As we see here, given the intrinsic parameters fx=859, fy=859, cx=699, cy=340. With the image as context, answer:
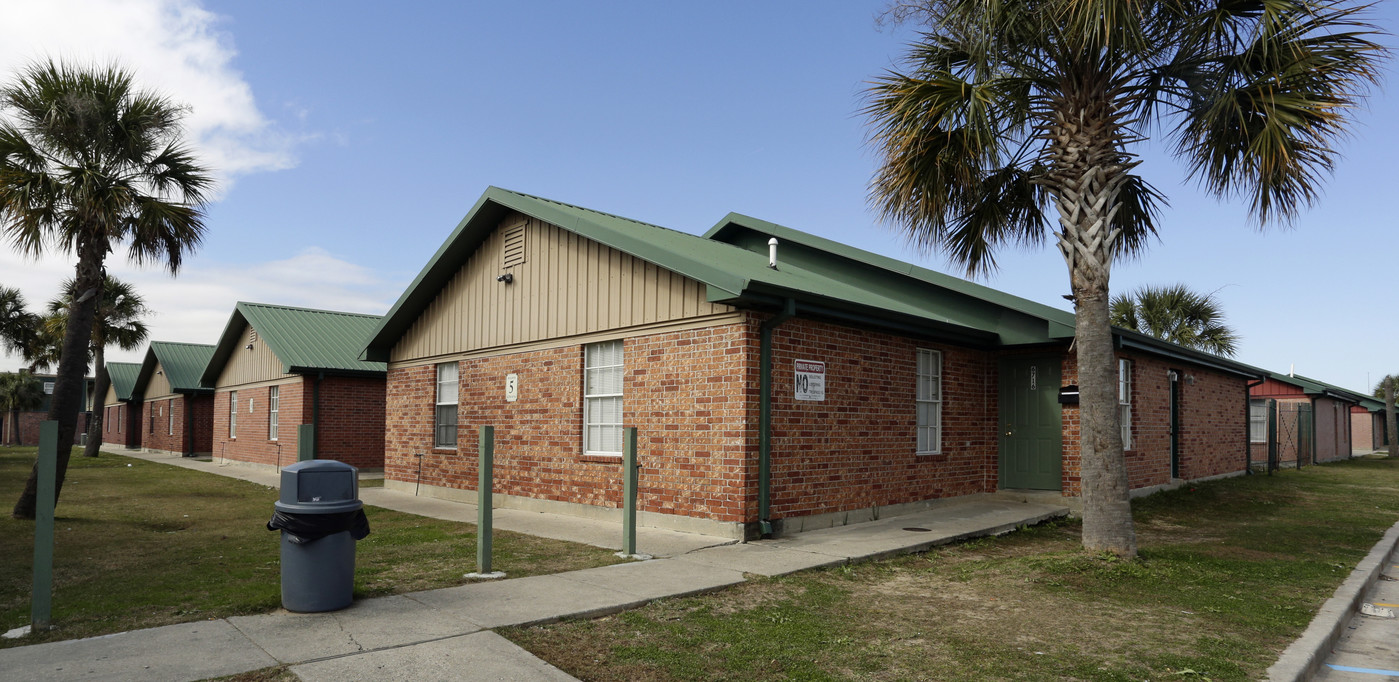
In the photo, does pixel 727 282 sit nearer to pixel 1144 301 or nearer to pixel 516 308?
pixel 516 308

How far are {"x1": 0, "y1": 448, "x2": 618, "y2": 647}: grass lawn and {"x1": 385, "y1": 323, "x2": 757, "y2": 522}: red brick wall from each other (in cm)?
151

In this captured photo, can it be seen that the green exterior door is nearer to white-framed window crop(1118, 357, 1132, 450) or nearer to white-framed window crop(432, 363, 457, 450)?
white-framed window crop(1118, 357, 1132, 450)

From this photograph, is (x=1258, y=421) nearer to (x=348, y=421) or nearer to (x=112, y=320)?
(x=348, y=421)

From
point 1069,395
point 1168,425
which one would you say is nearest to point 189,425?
point 1069,395

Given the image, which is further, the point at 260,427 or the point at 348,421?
the point at 260,427

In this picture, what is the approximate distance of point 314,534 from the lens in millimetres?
6191

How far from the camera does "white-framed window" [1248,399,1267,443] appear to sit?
24.8 m

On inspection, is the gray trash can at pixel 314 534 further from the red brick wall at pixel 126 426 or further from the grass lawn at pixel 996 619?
the red brick wall at pixel 126 426

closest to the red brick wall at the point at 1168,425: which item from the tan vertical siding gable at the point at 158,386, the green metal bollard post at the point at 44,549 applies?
the green metal bollard post at the point at 44,549

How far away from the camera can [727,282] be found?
9453 millimetres

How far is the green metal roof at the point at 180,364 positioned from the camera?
102ft

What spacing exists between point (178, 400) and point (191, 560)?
91.1 ft

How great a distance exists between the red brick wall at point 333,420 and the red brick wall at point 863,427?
51.4 ft

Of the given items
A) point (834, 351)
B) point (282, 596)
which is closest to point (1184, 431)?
point (834, 351)
